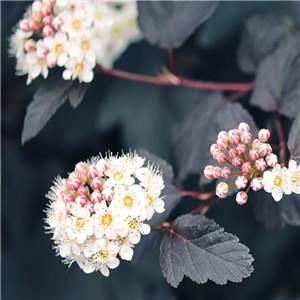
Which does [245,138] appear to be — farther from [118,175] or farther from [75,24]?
[75,24]

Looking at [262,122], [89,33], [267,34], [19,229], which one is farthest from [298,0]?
[19,229]

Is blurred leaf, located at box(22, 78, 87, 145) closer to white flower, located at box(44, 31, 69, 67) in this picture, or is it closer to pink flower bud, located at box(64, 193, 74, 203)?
white flower, located at box(44, 31, 69, 67)

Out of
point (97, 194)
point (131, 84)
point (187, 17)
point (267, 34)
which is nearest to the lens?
point (97, 194)

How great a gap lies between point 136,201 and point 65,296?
1.08 meters

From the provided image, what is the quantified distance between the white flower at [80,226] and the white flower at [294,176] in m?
0.43

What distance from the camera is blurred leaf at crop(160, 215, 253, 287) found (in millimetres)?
984

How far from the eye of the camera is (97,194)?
1.04 m

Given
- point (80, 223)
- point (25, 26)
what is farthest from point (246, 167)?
point (25, 26)

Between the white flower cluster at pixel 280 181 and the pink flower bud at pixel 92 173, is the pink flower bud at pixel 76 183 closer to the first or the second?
the pink flower bud at pixel 92 173

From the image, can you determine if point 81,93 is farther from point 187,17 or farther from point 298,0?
point 298,0

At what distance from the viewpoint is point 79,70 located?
1343 millimetres

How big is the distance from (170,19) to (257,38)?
0.33 m

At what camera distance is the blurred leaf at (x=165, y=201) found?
1.19 m

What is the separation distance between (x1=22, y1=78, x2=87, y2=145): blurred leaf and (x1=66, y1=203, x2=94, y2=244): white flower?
38 cm
